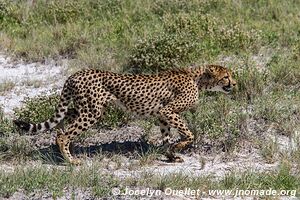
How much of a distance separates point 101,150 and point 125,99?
0.65m

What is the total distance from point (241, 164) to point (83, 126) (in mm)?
1746

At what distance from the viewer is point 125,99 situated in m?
8.39

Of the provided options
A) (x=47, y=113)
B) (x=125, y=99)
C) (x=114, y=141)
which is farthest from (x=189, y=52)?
(x=125, y=99)

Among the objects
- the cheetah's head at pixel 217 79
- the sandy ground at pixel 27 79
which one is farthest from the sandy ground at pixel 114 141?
the cheetah's head at pixel 217 79

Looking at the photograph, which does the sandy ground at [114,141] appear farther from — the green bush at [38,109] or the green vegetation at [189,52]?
the green bush at [38,109]

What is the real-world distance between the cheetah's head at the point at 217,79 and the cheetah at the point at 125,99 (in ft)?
0.58

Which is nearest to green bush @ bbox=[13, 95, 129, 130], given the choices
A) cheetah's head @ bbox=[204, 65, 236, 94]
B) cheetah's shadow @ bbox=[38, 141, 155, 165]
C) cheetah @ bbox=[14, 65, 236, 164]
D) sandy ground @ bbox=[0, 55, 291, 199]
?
sandy ground @ bbox=[0, 55, 291, 199]

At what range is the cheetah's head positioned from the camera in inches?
347

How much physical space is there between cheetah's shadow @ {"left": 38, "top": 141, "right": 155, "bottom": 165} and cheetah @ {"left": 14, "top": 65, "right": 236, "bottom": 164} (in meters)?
0.21

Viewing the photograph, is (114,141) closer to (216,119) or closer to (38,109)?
(38,109)

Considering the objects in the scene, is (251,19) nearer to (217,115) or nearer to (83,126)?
(217,115)

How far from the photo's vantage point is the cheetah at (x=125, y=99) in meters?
8.20

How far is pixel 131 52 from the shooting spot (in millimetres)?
11414

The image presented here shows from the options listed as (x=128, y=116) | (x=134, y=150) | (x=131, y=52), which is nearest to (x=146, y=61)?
(x=131, y=52)
